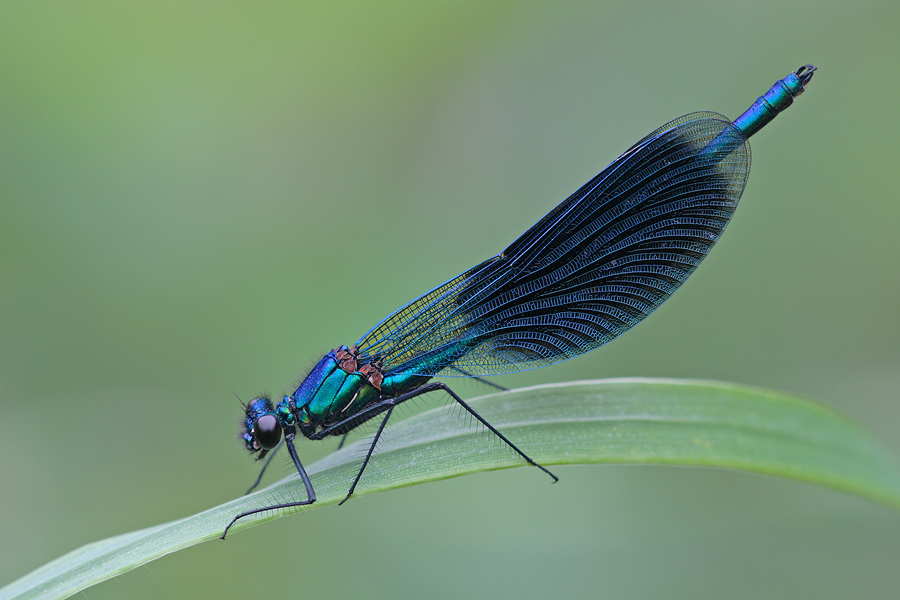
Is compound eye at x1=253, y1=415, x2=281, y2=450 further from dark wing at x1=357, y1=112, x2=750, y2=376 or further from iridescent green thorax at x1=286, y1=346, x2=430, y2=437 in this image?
dark wing at x1=357, y1=112, x2=750, y2=376

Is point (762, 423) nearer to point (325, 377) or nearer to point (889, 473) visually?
point (889, 473)

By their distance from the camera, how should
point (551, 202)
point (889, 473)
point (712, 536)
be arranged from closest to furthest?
point (889, 473)
point (712, 536)
point (551, 202)

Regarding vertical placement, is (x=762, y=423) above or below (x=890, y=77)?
below

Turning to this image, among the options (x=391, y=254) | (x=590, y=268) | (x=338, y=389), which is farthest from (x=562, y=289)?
(x=391, y=254)

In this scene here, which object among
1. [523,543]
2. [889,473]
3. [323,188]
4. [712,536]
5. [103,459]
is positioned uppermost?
[323,188]

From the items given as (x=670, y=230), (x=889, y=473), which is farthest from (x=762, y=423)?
(x=670, y=230)

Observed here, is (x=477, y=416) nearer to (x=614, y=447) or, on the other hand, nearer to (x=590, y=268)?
(x=614, y=447)

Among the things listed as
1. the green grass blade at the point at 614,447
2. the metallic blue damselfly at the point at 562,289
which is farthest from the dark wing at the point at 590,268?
the green grass blade at the point at 614,447

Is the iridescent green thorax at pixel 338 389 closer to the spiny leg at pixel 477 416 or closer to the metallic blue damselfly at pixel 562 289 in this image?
the metallic blue damselfly at pixel 562 289
